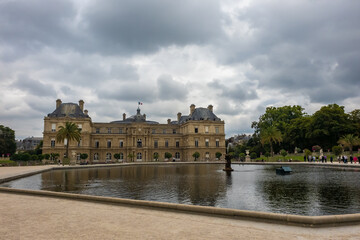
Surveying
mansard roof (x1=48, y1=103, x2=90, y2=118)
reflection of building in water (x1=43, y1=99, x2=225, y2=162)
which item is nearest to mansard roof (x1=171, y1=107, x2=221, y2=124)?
reflection of building in water (x1=43, y1=99, x2=225, y2=162)

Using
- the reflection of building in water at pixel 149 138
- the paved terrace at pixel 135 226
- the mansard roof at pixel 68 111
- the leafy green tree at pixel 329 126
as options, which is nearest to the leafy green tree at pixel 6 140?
the mansard roof at pixel 68 111

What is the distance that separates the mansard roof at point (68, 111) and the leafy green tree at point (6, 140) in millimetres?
19354

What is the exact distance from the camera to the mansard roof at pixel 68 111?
65.4 meters

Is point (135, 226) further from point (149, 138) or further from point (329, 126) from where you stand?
point (149, 138)

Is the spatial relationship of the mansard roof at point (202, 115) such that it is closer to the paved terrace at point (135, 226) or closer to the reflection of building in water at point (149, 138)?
the reflection of building in water at point (149, 138)

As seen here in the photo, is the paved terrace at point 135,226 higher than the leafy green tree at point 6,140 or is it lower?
lower

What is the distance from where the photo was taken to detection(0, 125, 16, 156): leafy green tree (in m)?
72.6

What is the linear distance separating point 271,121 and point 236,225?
221ft

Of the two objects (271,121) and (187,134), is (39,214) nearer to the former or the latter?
(187,134)

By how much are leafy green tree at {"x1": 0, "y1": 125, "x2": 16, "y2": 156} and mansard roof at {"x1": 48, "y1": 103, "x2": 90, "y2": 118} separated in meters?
19.4

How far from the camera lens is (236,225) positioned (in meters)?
7.65

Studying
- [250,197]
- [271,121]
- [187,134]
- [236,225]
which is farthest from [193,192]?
[271,121]

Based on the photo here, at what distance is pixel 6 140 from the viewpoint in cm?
7494

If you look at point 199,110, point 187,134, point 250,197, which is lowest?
point 250,197
